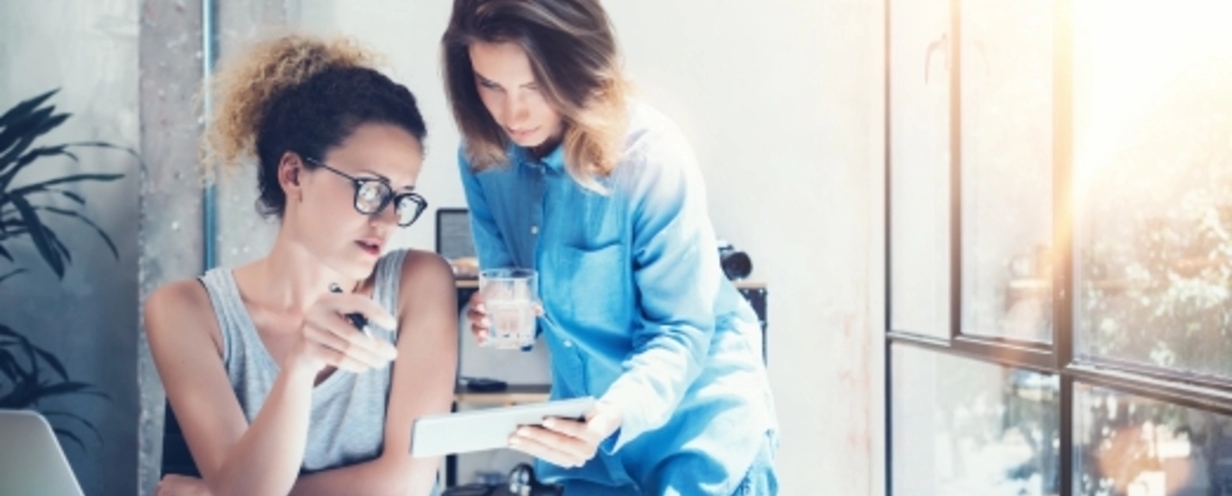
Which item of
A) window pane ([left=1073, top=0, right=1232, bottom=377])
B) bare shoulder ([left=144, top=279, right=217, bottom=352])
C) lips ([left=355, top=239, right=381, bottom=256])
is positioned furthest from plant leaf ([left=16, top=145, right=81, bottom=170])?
window pane ([left=1073, top=0, right=1232, bottom=377])

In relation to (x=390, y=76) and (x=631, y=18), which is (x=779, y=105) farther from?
(x=390, y=76)

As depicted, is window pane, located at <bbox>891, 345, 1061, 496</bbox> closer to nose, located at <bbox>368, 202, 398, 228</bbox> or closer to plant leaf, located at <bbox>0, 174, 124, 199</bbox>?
nose, located at <bbox>368, 202, 398, 228</bbox>

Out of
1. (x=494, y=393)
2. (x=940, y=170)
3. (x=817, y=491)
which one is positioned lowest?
(x=817, y=491)

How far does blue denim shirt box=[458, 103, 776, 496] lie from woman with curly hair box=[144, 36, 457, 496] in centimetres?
16

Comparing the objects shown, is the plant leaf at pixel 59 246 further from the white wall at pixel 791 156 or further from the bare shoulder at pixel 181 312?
the bare shoulder at pixel 181 312

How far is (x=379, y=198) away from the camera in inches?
68.3

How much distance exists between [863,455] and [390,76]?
2.10m

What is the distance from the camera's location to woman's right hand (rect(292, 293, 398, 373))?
1462 mm

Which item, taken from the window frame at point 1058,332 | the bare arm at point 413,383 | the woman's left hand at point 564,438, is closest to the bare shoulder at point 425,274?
the bare arm at point 413,383

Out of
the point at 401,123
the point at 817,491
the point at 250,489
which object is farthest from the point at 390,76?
the point at 817,491

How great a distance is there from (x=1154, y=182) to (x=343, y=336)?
1692mm

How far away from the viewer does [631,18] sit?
2.47 metres

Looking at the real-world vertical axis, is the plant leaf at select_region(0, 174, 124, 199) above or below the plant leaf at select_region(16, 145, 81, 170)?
below

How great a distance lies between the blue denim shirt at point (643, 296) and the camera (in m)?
1.79
